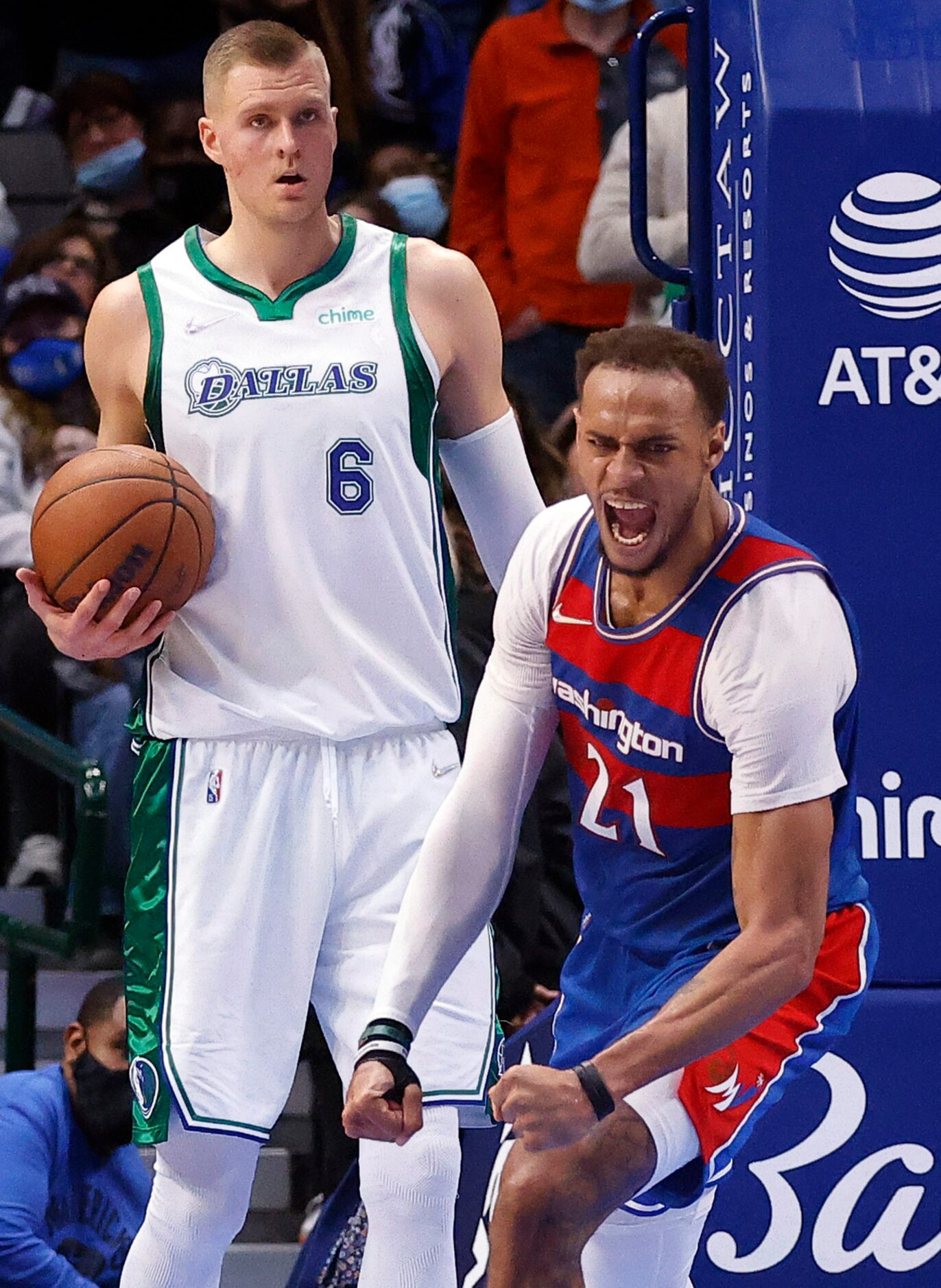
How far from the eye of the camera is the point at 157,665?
144 inches

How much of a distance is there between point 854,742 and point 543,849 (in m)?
2.32

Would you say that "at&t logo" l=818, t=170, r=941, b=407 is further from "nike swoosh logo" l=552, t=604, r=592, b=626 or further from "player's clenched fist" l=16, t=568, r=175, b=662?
"player's clenched fist" l=16, t=568, r=175, b=662

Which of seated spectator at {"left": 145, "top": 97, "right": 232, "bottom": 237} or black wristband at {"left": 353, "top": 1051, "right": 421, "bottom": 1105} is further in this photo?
seated spectator at {"left": 145, "top": 97, "right": 232, "bottom": 237}

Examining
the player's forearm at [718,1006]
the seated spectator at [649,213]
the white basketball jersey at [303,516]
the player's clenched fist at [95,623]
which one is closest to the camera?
the player's forearm at [718,1006]

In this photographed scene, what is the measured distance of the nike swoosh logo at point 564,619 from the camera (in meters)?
3.07

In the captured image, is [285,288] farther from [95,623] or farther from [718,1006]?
[718,1006]

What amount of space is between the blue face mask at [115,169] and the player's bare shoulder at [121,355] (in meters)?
3.64

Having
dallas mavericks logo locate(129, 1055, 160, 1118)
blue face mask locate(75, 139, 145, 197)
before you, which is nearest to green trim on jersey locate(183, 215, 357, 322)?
dallas mavericks logo locate(129, 1055, 160, 1118)

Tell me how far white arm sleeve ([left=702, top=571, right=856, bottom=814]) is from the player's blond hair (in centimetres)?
135

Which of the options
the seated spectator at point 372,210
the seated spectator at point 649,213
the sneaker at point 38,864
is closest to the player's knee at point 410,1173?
the sneaker at point 38,864

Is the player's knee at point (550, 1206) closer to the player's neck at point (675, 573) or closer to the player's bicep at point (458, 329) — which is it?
the player's neck at point (675, 573)

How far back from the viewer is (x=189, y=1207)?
350cm

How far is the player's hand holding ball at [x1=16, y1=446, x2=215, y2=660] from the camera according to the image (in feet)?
11.3

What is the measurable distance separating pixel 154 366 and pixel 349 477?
394 mm
